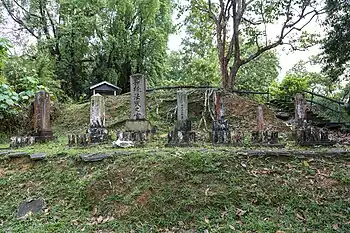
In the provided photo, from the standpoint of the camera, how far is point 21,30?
1638cm

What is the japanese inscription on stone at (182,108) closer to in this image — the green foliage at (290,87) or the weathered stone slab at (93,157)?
the weathered stone slab at (93,157)

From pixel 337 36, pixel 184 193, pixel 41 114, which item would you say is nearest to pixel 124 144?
pixel 184 193

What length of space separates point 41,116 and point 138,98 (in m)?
2.35

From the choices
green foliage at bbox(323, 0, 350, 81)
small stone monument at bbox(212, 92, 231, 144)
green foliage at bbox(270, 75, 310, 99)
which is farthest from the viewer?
green foliage at bbox(270, 75, 310, 99)

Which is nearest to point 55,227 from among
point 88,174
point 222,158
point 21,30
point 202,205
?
point 88,174

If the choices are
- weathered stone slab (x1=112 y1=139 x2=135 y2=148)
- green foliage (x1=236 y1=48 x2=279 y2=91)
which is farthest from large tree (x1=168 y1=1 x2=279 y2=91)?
weathered stone slab (x1=112 y1=139 x2=135 y2=148)

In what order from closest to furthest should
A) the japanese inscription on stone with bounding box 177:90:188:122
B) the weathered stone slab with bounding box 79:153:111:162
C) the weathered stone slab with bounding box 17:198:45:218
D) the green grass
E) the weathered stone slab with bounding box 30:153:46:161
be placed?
the green grass → the weathered stone slab with bounding box 17:198:45:218 → the weathered stone slab with bounding box 79:153:111:162 → the weathered stone slab with bounding box 30:153:46:161 → the japanese inscription on stone with bounding box 177:90:188:122

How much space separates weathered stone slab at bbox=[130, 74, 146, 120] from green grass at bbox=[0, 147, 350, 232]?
1.89m

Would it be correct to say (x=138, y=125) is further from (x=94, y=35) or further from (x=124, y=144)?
(x=94, y=35)

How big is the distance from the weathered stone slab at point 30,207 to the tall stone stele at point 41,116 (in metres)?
3.03

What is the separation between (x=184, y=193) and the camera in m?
3.46

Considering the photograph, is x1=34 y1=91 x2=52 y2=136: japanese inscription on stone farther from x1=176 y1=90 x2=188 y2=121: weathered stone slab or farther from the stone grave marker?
x1=176 y1=90 x2=188 y2=121: weathered stone slab

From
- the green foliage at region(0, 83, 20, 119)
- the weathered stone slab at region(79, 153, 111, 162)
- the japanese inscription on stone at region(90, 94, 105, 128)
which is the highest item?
the green foliage at region(0, 83, 20, 119)

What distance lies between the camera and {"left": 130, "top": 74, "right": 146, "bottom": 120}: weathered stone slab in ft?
19.8
